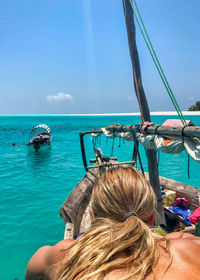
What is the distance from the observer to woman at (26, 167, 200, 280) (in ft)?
3.37

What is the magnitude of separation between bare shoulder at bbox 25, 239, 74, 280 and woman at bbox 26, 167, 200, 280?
0.04 m

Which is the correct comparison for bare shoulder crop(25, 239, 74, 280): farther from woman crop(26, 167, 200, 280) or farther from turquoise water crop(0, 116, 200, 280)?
turquoise water crop(0, 116, 200, 280)

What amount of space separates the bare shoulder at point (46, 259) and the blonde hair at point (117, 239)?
0.40m

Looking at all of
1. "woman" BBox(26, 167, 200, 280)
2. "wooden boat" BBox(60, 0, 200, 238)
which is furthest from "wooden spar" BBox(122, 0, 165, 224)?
"woman" BBox(26, 167, 200, 280)

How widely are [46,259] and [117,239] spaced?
0.91 metres

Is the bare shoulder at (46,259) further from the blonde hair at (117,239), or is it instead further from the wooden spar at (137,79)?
the wooden spar at (137,79)

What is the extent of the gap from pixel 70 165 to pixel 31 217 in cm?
1139

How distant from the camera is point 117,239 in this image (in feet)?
3.72

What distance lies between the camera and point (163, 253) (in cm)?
115

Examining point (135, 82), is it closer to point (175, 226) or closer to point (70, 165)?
point (175, 226)

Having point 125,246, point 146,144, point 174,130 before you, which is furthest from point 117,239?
point 146,144

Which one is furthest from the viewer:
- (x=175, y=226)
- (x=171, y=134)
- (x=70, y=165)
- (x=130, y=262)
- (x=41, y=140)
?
(x=41, y=140)

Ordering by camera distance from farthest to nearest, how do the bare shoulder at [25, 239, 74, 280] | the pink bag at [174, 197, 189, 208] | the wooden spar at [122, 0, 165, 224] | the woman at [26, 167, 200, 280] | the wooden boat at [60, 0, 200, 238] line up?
the pink bag at [174, 197, 189, 208]
the wooden spar at [122, 0, 165, 224]
the wooden boat at [60, 0, 200, 238]
the bare shoulder at [25, 239, 74, 280]
the woman at [26, 167, 200, 280]

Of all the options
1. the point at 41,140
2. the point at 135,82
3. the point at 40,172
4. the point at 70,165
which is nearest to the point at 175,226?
the point at 135,82
